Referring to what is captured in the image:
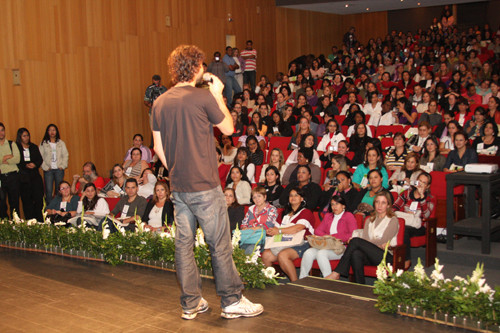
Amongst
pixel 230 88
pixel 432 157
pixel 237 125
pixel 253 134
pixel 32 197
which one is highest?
pixel 230 88

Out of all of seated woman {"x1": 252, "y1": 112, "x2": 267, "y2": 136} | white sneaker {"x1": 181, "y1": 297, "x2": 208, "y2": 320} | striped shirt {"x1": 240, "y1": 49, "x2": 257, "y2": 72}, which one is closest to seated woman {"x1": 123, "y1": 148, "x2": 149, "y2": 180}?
seated woman {"x1": 252, "y1": 112, "x2": 267, "y2": 136}

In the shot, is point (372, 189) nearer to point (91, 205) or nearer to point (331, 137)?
point (331, 137)

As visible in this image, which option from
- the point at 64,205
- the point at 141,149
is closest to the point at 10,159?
the point at 64,205

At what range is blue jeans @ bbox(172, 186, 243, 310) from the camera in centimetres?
270

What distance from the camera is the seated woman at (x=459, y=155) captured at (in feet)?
19.7

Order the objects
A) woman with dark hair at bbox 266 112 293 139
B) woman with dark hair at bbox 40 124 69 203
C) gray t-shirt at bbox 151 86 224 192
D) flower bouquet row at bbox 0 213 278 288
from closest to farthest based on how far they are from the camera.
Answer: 1. gray t-shirt at bbox 151 86 224 192
2. flower bouquet row at bbox 0 213 278 288
3. woman with dark hair at bbox 40 124 69 203
4. woman with dark hair at bbox 266 112 293 139

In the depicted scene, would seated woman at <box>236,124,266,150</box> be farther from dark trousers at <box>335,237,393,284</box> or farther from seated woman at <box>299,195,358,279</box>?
dark trousers at <box>335,237,393,284</box>

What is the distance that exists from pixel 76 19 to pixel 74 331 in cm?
673

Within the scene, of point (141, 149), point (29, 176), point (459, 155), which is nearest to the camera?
point (459, 155)

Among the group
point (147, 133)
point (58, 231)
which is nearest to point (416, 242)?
point (58, 231)

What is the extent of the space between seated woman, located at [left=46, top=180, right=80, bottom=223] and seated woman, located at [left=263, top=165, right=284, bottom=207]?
2193 mm

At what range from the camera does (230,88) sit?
1087 centimetres

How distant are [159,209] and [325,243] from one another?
1929mm

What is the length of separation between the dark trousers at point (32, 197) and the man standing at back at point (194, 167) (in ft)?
16.7
